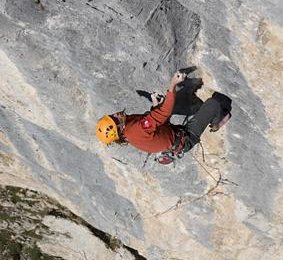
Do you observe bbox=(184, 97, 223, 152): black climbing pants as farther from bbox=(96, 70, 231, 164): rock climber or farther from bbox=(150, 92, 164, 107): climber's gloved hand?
bbox=(150, 92, 164, 107): climber's gloved hand

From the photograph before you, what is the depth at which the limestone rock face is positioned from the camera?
22.7 feet

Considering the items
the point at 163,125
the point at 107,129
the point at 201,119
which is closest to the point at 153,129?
the point at 163,125

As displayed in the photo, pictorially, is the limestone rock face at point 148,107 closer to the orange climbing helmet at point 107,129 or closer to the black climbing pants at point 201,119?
the black climbing pants at point 201,119

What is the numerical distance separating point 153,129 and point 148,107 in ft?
2.07

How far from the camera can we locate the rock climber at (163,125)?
731 cm

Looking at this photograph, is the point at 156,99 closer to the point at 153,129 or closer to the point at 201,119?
the point at 153,129

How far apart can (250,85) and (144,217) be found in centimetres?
462

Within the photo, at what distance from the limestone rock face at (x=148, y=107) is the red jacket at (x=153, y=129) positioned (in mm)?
438

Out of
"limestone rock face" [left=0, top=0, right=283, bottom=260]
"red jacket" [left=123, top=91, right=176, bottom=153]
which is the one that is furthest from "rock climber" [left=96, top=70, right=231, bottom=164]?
"limestone rock face" [left=0, top=0, right=283, bottom=260]

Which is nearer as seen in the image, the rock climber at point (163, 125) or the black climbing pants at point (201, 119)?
the rock climber at point (163, 125)

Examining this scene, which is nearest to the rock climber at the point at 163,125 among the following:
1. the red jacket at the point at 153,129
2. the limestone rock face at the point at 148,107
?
the red jacket at the point at 153,129

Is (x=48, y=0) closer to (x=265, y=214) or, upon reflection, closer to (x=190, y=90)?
(x=190, y=90)

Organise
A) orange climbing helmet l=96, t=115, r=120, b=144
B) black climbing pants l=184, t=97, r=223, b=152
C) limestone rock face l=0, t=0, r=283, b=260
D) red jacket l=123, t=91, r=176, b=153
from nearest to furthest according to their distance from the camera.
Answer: limestone rock face l=0, t=0, r=283, b=260 → red jacket l=123, t=91, r=176, b=153 → orange climbing helmet l=96, t=115, r=120, b=144 → black climbing pants l=184, t=97, r=223, b=152

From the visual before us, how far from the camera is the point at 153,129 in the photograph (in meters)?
7.44
